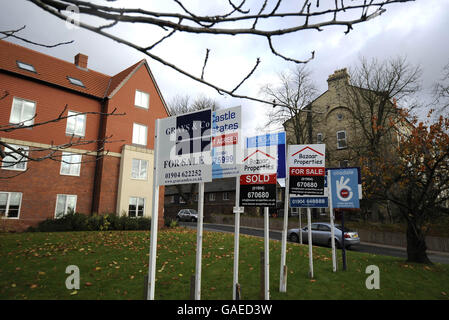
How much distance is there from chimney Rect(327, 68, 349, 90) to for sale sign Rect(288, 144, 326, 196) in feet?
84.9

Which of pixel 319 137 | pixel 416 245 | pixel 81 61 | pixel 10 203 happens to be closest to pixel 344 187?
pixel 416 245

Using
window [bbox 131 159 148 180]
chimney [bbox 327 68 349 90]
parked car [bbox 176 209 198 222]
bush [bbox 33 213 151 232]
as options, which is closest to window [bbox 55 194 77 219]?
bush [bbox 33 213 151 232]

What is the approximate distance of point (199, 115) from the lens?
15.3ft

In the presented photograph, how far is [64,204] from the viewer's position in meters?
18.0

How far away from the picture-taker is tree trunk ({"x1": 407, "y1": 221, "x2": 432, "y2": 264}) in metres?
10.1

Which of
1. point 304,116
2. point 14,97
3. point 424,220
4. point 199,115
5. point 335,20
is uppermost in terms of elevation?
point 304,116

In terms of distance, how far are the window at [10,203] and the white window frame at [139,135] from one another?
8222mm

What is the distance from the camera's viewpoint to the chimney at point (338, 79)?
30672 mm

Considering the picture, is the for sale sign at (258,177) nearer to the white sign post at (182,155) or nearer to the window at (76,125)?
the white sign post at (182,155)

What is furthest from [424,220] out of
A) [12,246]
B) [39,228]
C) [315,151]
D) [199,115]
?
[39,228]

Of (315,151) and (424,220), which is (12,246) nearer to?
(315,151)

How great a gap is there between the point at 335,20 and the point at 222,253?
978cm

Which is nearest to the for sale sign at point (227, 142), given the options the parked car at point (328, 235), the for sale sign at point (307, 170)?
the for sale sign at point (307, 170)

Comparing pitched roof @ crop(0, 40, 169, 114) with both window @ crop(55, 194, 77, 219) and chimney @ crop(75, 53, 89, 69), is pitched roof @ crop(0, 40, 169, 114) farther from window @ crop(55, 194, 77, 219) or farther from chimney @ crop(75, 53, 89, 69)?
window @ crop(55, 194, 77, 219)
